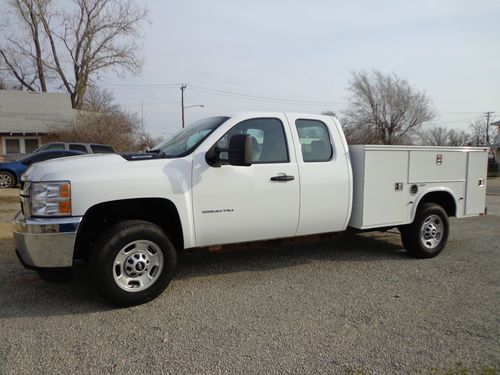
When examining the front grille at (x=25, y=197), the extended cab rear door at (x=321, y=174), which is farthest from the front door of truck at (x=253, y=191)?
the front grille at (x=25, y=197)

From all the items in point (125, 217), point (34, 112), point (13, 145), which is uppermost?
point (34, 112)

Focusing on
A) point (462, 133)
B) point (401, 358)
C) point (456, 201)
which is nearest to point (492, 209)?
point (456, 201)

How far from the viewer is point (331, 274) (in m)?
5.26

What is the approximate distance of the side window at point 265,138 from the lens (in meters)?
4.76

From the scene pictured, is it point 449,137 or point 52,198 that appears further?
point 449,137

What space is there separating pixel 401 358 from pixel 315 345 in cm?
66

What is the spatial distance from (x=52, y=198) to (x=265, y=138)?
7.73ft

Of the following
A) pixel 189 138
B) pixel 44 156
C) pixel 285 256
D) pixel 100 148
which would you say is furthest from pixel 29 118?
pixel 189 138

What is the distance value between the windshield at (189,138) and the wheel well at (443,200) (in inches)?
130

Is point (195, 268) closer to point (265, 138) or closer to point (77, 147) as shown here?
point (265, 138)

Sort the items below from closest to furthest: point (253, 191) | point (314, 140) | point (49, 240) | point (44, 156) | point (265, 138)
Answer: point (49, 240) < point (253, 191) < point (265, 138) < point (314, 140) < point (44, 156)

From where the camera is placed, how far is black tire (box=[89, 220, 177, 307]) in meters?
3.98

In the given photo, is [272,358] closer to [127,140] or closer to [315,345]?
[315,345]

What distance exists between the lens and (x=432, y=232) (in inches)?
240
